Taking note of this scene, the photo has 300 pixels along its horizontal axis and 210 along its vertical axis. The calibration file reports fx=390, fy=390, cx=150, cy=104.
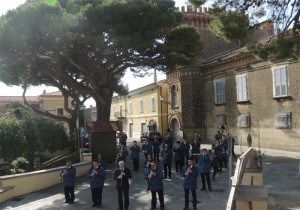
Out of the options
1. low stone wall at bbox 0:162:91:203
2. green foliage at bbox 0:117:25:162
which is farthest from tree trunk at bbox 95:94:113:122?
low stone wall at bbox 0:162:91:203

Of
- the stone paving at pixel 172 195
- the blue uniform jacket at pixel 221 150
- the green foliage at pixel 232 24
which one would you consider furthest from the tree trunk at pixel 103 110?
the green foliage at pixel 232 24

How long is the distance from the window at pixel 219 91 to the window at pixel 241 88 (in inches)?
78.6

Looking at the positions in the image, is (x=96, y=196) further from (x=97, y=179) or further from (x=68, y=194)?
(x=68, y=194)

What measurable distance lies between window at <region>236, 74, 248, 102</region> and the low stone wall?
15629mm

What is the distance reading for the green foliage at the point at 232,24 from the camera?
14.0 metres

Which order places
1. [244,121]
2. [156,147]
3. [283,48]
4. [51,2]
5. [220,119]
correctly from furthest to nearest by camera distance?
[220,119] < [244,121] < [156,147] < [51,2] < [283,48]

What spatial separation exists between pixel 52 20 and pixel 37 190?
835cm

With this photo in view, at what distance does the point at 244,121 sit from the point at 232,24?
15.3 m

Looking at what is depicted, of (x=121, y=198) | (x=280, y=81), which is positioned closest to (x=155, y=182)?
(x=121, y=198)

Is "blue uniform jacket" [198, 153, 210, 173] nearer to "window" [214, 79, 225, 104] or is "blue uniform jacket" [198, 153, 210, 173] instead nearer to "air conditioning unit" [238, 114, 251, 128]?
"air conditioning unit" [238, 114, 251, 128]

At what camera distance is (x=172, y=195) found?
14.1 metres

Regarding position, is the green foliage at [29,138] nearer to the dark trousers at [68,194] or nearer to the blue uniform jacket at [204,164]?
the dark trousers at [68,194]

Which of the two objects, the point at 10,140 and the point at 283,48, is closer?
the point at 283,48

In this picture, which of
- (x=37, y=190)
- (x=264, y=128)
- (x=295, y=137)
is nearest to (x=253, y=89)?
(x=264, y=128)
